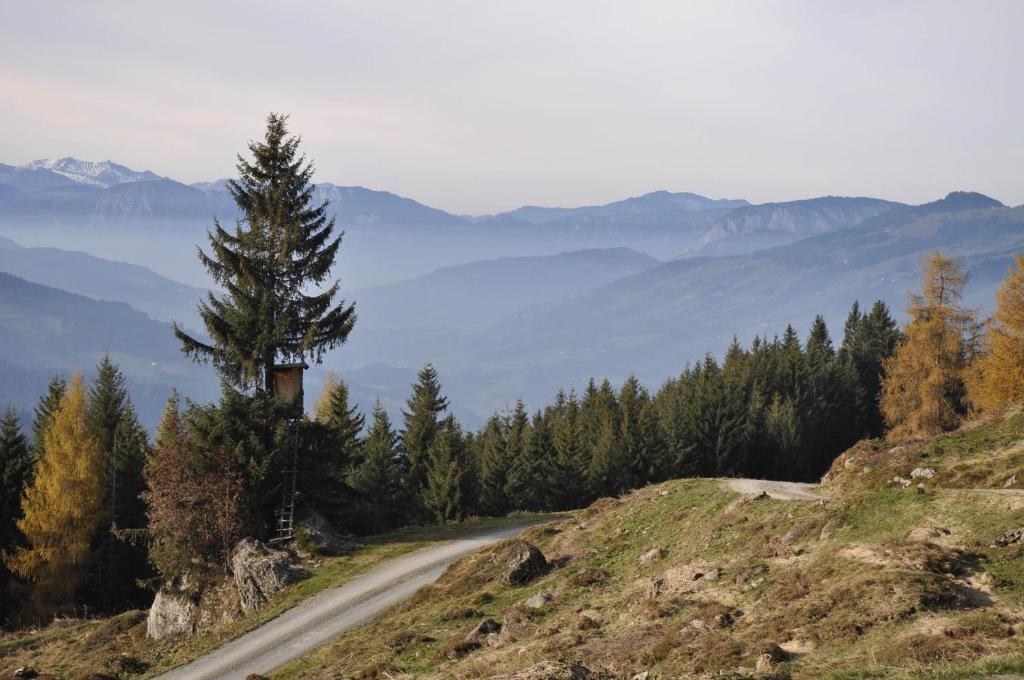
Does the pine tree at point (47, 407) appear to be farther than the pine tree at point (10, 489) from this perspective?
Yes

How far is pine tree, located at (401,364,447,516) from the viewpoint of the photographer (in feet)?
211

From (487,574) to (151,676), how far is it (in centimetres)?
1061

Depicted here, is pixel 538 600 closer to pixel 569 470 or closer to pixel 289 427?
pixel 289 427

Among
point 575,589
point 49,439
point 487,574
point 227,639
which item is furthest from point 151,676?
point 49,439

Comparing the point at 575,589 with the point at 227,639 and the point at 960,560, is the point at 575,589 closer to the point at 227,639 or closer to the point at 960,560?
the point at 960,560

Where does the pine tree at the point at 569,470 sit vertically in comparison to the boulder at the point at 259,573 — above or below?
below

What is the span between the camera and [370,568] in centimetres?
2991

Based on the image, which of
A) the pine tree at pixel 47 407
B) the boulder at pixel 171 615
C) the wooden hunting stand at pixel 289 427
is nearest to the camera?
the boulder at pixel 171 615

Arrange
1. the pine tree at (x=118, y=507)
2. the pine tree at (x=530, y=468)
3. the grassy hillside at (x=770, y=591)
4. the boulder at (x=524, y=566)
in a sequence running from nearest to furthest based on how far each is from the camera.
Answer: the grassy hillside at (x=770, y=591)
the boulder at (x=524, y=566)
the pine tree at (x=118, y=507)
the pine tree at (x=530, y=468)

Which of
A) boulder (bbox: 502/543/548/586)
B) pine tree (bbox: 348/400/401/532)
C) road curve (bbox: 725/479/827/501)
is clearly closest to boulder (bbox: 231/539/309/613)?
boulder (bbox: 502/543/548/586)

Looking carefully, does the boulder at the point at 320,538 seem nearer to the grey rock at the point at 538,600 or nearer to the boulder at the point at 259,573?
the boulder at the point at 259,573

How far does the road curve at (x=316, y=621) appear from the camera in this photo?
22641 millimetres

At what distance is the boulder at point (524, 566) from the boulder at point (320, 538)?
985 cm

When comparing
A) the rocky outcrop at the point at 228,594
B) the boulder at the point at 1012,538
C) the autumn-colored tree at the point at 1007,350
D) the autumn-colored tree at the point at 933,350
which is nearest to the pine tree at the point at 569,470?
the autumn-colored tree at the point at 933,350
